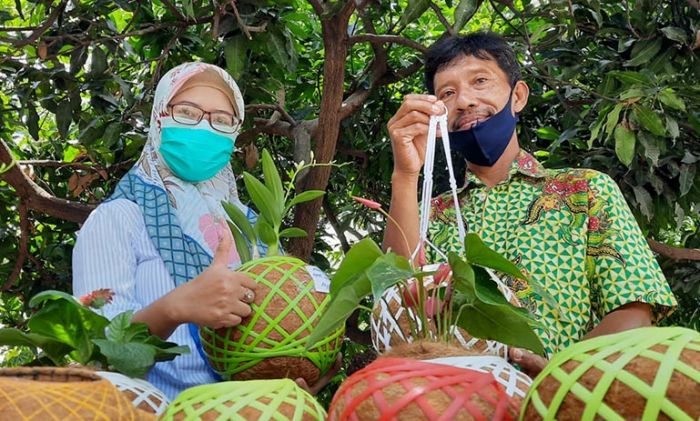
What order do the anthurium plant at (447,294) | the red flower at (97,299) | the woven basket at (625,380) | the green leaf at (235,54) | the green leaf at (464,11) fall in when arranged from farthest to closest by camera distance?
the green leaf at (235,54) → the green leaf at (464,11) → the red flower at (97,299) → the anthurium plant at (447,294) → the woven basket at (625,380)

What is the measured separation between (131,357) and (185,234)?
A: 74 centimetres

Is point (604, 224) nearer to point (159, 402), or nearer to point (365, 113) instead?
point (159, 402)

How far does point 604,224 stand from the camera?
5.57 feet

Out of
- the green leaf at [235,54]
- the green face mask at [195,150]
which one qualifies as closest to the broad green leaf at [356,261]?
the green face mask at [195,150]

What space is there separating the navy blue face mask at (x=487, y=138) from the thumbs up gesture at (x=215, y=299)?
2.56 feet

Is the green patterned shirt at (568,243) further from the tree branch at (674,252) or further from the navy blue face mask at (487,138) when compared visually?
the tree branch at (674,252)

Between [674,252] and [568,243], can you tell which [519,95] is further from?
[674,252]

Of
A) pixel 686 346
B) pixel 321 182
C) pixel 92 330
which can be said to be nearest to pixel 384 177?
pixel 321 182

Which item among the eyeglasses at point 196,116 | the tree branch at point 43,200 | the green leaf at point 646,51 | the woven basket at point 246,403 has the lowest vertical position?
the tree branch at point 43,200

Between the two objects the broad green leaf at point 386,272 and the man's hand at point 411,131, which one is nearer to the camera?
the broad green leaf at point 386,272

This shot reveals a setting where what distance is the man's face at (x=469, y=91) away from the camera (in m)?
1.83

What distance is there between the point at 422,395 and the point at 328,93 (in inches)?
97.7

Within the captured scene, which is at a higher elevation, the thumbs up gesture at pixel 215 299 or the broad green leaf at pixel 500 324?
the broad green leaf at pixel 500 324

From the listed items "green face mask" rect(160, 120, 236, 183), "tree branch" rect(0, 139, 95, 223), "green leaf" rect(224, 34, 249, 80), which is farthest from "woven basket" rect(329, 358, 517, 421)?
"tree branch" rect(0, 139, 95, 223)
